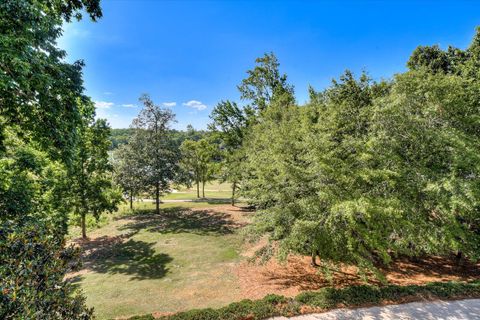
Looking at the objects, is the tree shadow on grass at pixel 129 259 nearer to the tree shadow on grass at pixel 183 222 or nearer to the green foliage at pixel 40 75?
the tree shadow on grass at pixel 183 222

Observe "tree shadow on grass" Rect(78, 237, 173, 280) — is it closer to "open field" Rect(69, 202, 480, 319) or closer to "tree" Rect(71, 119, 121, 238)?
"open field" Rect(69, 202, 480, 319)

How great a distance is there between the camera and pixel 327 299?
759 centimetres

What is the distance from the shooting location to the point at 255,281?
10.0m

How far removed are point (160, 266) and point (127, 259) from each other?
252cm

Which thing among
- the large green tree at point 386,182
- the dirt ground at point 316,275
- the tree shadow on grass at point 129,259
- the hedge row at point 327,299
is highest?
the large green tree at point 386,182

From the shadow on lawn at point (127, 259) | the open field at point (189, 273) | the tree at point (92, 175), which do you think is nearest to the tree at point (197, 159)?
the tree at point (92, 175)

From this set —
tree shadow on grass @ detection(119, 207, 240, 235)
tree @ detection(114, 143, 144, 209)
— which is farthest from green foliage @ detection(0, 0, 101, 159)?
tree @ detection(114, 143, 144, 209)

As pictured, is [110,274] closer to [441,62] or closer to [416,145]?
[416,145]

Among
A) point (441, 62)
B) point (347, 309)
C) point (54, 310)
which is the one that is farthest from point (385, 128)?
point (441, 62)

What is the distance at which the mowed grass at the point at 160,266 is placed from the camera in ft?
29.4

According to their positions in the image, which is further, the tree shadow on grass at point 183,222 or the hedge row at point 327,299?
the tree shadow on grass at point 183,222

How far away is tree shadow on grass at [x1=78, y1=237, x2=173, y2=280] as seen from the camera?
11922 mm

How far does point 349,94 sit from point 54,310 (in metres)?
15.8

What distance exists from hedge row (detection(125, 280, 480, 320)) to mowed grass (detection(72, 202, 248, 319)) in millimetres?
1562
